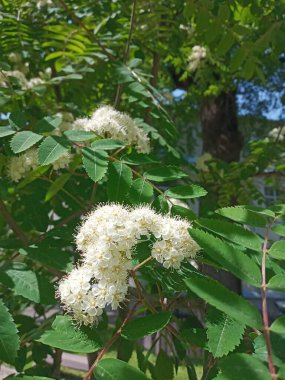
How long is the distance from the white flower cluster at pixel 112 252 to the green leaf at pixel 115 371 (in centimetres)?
12

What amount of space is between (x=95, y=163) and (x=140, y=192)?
0.44 ft

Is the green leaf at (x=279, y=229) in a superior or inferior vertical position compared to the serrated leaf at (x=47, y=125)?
superior

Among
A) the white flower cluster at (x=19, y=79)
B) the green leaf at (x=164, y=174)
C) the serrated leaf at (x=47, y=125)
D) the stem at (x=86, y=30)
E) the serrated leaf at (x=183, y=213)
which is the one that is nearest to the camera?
the serrated leaf at (x=183, y=213)

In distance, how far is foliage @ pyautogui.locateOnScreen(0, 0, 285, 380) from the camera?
0.89 m

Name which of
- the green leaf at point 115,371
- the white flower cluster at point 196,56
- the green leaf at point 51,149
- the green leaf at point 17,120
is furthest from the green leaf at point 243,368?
the white flower cluster at point 196,56

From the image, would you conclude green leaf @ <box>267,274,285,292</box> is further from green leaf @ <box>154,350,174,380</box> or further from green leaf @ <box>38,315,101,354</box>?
green leaf @ <box>154,350,174,380</box>

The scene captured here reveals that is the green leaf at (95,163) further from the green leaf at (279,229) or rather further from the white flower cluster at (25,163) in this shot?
the green leaf at (279,229)

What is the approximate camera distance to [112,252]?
973mm

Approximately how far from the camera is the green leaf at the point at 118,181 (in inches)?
48.0

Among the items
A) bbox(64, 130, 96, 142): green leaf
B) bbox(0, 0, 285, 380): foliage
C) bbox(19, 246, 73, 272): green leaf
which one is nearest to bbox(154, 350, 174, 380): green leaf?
bbox(0, 0, 285, 380): foliage

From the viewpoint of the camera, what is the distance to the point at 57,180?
5.18 feet

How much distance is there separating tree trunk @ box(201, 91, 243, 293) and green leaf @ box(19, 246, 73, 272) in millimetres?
4580

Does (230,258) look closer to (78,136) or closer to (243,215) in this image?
(243,215)

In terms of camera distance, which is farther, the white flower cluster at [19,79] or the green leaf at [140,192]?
the white flower cluster at [19,79]
